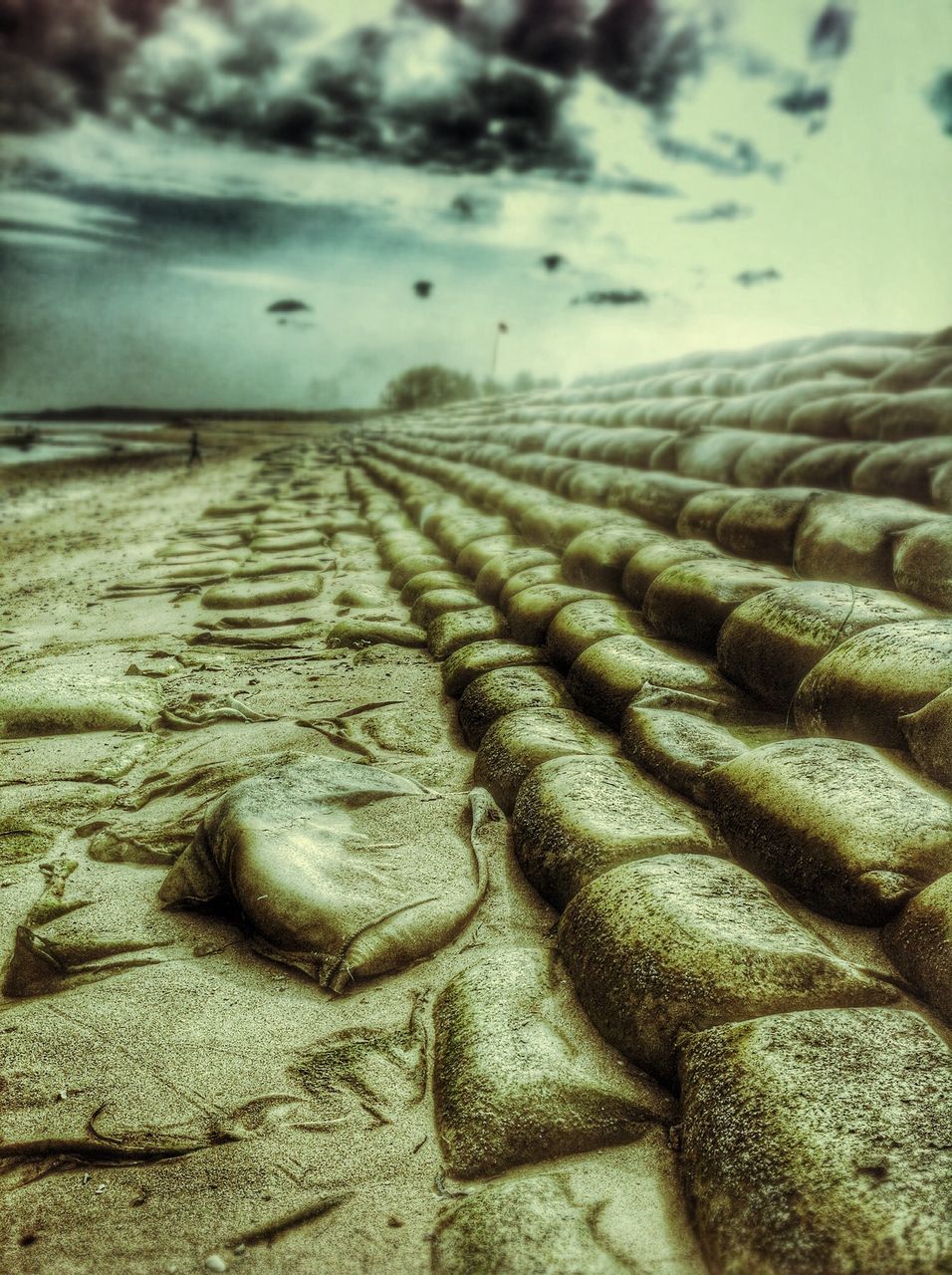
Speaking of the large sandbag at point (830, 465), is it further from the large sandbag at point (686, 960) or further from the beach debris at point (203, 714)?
the beach debris at point (203, 714)

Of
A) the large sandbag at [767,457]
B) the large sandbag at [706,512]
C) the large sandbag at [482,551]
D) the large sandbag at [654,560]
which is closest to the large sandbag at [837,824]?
the large sandbag at [654,560]

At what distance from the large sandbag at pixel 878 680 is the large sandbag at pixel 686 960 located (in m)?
0.36

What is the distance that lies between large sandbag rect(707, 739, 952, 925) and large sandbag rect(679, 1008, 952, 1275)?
0.18 meters

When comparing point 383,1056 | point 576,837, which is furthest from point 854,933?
point 383,1056

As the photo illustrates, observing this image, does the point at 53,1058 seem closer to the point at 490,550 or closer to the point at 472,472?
the point at 490,550

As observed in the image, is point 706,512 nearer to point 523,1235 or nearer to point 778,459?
point 778,459

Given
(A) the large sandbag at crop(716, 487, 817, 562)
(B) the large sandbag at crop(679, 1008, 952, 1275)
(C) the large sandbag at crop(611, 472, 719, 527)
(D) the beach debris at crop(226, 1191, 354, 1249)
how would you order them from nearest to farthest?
(B) the large sandbag at crop(679, 1008, 952, 1275), (D) the beach debris at crop(226, 1191, 354, 1249), (A) the large sandbag at crop(716, 487, 817, 562), (C) the large sandbag at crop(611, 472, 719, 527)

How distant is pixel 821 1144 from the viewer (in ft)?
2.24

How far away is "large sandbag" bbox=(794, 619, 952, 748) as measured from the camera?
1.19m

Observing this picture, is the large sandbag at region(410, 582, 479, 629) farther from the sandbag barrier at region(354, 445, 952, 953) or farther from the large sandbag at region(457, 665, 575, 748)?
the large sandbag at region(457, 665, 575, 748)

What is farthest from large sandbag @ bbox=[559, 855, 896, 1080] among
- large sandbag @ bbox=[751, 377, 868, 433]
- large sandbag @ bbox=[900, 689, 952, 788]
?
large sandbag @ bbox=[751, 377, 868, 433]

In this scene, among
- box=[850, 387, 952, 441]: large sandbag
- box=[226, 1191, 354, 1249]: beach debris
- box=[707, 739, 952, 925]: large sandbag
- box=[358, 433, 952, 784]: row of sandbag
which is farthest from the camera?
box=[850, 387, 952, 441]: large sandbag

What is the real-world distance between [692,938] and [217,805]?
34.9 inches

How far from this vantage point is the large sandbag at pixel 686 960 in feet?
2.90
